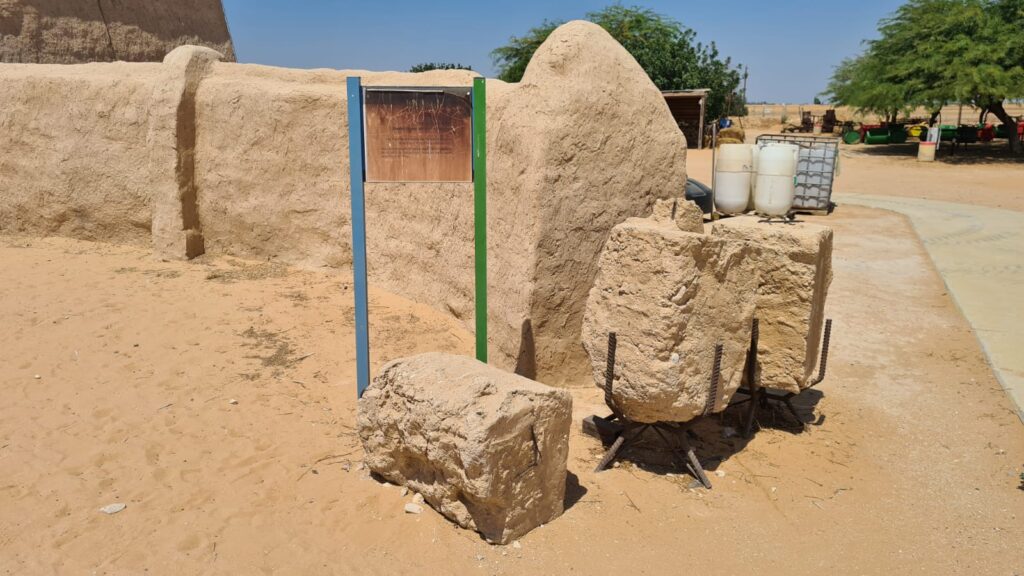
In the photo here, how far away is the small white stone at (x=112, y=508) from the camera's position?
12.8 ft

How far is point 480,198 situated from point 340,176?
10.7 feet

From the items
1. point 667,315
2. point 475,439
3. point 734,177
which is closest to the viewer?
point 475,439

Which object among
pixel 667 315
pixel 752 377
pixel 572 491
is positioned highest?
pixel 667 315

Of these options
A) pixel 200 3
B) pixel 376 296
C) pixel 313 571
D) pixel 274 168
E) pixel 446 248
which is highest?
pixel 200 3

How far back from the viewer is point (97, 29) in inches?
405

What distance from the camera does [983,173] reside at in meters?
20.3

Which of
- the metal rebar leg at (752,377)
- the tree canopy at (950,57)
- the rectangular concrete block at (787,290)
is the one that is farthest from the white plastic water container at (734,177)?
the tree canopy at (950,57)

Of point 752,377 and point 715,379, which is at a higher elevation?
point 715,379

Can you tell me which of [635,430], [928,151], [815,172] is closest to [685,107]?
[928,151]

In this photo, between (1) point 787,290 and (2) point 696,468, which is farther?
(1) point 787,290

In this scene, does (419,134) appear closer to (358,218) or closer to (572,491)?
(358,218)

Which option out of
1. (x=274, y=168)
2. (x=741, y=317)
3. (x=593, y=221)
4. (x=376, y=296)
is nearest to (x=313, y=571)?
(x=741, y=317)

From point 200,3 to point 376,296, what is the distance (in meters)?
7.29

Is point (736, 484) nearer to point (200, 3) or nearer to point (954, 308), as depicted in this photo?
point (954, 308)
